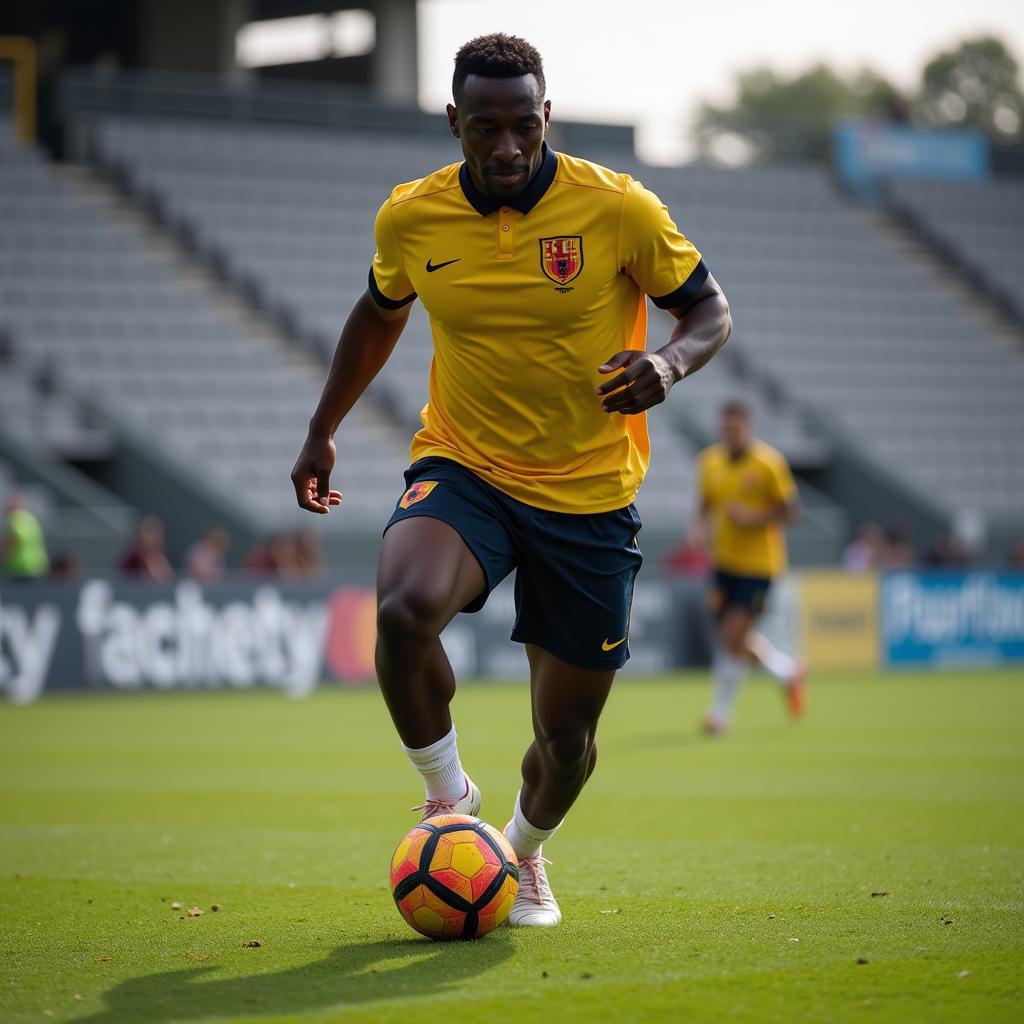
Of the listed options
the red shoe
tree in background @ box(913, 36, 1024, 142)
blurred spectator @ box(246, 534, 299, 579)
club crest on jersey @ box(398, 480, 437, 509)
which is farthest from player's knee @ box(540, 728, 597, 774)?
tree in background @ box(913, 36, 1024, 142)

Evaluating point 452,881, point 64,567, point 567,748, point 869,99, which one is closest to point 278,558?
point 64,567

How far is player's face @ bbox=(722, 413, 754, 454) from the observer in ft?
45.4

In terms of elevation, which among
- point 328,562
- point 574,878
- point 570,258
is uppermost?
point 570,258

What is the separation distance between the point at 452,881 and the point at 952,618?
1951 cm

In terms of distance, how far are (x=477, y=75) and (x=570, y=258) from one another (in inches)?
24.4

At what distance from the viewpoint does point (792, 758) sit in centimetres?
1162

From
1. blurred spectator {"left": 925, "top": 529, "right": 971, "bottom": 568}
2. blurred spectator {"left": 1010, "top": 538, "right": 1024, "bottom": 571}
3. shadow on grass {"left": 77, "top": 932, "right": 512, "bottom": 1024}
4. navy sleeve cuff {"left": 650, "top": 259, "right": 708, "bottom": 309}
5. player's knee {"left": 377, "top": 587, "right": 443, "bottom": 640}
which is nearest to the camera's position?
shadow on grass {"left": 77, "top": 932, "right": 512, "bottom": 1024}

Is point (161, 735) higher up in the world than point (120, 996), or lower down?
lower down

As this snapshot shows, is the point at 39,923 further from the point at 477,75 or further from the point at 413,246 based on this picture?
the point at 477,75

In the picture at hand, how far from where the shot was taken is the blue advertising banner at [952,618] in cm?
2308

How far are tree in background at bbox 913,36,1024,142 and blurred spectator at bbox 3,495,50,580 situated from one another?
76277 mm

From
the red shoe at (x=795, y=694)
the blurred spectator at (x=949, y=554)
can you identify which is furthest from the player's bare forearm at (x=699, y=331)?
the blurred spectator at (x=949, y=554)

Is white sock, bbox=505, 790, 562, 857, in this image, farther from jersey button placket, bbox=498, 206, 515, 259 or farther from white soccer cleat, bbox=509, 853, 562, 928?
jersey button placket, bbox=498, 206, 515, 259

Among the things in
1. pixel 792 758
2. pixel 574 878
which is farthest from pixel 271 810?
A: pixel 792 758
